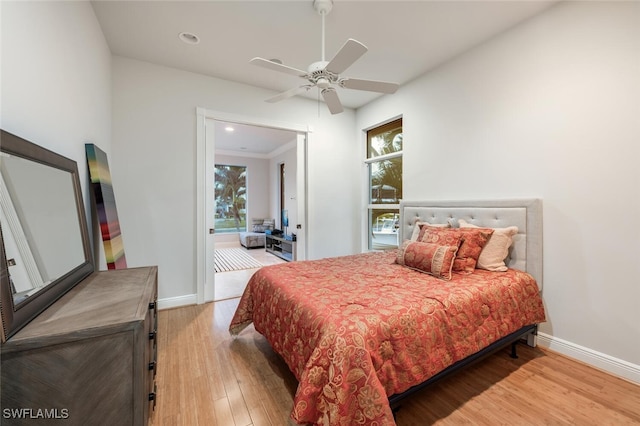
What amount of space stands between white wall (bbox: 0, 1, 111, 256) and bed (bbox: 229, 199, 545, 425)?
5.41ft

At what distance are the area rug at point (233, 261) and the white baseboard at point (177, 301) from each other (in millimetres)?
1870

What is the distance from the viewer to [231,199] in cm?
870

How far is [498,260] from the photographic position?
2.33 m

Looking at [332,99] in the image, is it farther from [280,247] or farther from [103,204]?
[280,247]

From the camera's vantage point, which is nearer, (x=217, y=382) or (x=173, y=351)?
(x=217, y=382)

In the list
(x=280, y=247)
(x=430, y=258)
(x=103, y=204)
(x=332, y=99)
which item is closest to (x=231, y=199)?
(x=280, y=247)

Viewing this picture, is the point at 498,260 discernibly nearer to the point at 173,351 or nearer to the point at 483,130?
the point at 483,130

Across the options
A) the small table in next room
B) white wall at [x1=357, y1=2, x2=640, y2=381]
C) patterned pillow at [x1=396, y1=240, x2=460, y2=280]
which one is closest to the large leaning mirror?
patterned pillow at [x1=396, y1=240, x2=460, y2=280]

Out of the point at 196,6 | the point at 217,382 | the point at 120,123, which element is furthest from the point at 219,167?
the point at 217,382

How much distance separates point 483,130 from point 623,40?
3.46ft

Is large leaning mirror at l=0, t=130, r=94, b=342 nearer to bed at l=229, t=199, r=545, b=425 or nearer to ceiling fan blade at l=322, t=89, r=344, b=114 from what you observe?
bed at l=229, t=199, r=545, b=425

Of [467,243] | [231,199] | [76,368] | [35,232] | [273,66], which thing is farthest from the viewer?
[231,199]

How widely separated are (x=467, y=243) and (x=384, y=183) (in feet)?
6.71

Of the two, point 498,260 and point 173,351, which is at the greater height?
point 498,260
